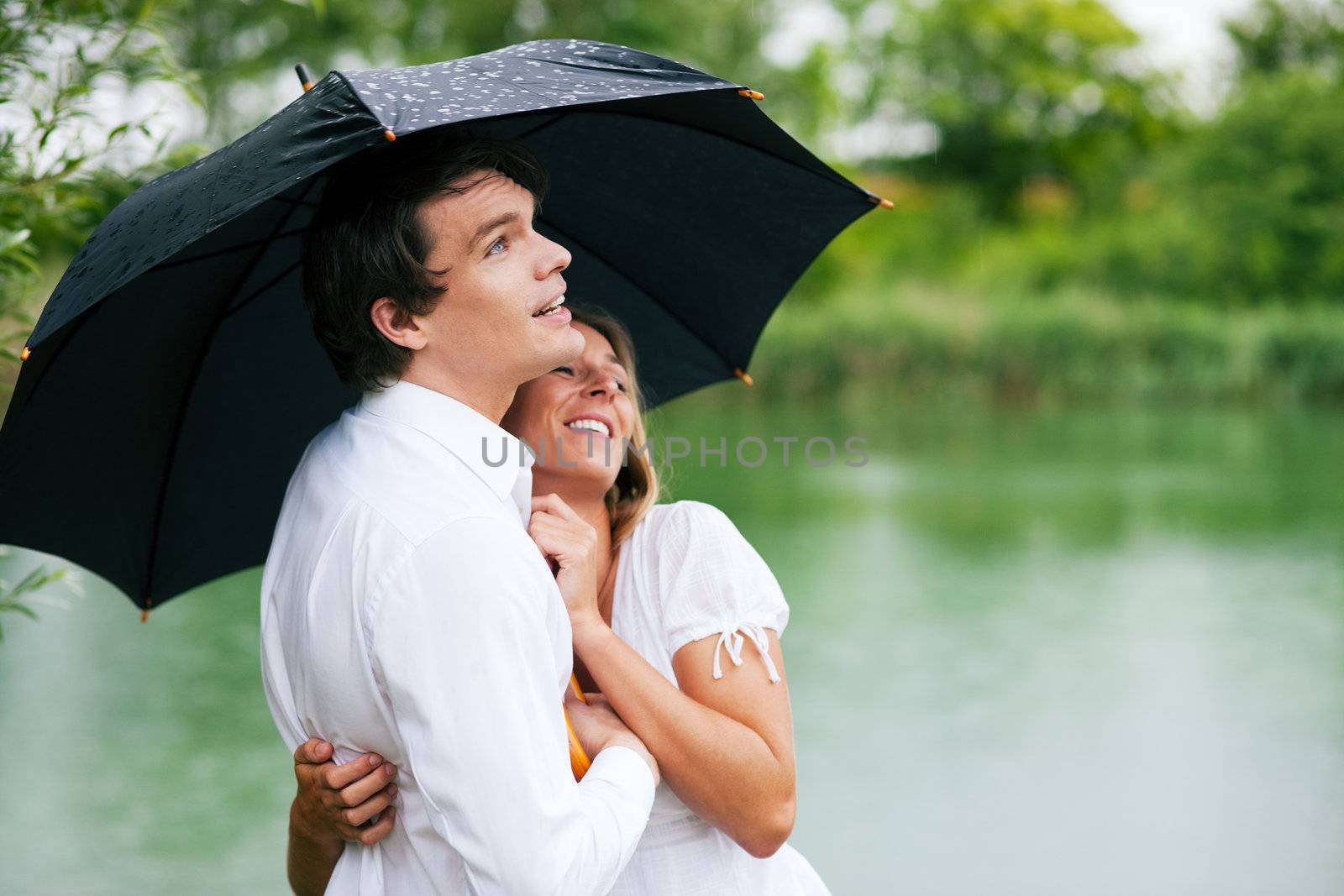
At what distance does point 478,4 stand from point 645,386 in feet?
85.3

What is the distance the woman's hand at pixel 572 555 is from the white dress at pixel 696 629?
148 mm

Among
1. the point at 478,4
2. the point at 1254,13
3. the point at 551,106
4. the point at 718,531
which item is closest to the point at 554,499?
the point at 718,531

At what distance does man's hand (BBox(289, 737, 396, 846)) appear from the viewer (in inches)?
61.7

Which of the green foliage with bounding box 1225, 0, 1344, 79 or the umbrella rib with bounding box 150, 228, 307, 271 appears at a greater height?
the green foliage with bounding box 1225, 0, 1344, 79

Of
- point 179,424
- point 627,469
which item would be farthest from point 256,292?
point 627,469

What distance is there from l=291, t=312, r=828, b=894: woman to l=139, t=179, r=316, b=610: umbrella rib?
0.44 meters

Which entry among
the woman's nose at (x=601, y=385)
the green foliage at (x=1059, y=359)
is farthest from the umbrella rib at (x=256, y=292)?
the green foliage at (x=1059, y=359)

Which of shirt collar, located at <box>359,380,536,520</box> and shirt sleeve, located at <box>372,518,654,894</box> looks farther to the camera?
shirt collar, located at <box>359,380,536,520</box>

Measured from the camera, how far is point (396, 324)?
1638 mm

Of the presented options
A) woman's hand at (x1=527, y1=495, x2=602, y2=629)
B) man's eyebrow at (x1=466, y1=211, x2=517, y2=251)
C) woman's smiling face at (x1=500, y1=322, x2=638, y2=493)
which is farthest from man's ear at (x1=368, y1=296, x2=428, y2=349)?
woman's smiling face at (x1=500, y1=322, x2=638, y2=493)

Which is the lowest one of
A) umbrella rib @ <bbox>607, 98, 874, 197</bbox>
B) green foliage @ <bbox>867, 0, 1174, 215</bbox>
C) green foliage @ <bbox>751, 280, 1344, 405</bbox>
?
umbrella rib @ <bbox>607, 98, 874, 197</bbox>

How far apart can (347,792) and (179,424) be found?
81 cm

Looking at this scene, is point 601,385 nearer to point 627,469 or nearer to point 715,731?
point 627,469

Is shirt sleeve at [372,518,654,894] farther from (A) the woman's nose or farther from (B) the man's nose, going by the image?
(A) the woman's nose
